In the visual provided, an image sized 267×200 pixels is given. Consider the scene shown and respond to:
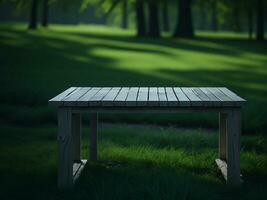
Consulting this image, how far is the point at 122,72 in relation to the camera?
17.6 metres

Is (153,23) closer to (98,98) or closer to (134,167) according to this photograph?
(134,167)

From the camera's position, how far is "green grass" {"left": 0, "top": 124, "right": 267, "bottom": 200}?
4.80 m

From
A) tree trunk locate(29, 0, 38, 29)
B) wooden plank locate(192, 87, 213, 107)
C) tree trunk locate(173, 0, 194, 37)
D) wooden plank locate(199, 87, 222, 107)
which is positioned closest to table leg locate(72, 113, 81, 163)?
wooden plank locate(192, 87, 213, 107)

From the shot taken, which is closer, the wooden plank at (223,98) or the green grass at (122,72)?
the wooden plank at (223,98)

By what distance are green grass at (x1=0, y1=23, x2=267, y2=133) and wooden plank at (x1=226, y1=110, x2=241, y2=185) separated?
11.6 ft

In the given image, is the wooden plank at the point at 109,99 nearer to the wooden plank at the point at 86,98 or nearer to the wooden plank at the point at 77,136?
the wooden plank at the point at 86,98

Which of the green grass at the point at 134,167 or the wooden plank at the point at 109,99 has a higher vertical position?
Result: the wooden plank at the point at 109,99

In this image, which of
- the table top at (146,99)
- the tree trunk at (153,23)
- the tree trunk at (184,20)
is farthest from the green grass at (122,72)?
the tree trunk at (153,23)

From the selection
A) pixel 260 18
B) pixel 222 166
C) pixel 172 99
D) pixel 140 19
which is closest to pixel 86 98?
pixel 172 99

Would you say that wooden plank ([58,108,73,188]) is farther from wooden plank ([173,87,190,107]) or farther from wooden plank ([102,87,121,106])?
wooden plank ([173,87,190,107])

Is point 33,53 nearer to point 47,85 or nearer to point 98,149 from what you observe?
point 47,85

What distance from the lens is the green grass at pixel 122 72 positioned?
9734 mm

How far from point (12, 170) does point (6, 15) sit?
338 feet

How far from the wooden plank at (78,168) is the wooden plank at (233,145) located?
1.53m
